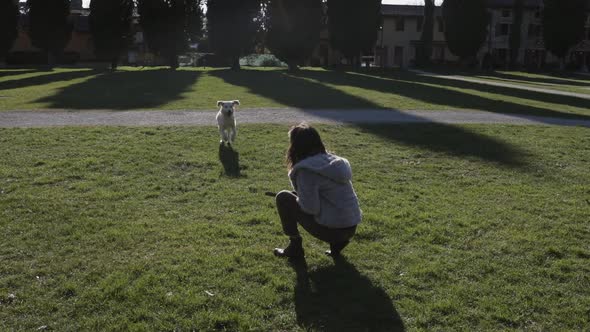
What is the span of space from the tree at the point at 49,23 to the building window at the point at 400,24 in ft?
114

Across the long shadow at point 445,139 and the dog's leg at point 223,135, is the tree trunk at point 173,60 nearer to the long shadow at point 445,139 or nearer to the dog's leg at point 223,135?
the long shadow at point 445,139

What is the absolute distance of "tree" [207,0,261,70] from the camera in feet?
117

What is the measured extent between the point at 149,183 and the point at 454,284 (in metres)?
4.29

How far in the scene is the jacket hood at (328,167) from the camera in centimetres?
412

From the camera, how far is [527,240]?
5.14 m

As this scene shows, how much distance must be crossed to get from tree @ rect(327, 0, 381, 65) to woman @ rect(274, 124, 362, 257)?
35.3 m

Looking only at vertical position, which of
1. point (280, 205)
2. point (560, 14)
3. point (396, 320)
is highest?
point (560, 14)

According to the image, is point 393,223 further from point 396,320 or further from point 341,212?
point 396,320

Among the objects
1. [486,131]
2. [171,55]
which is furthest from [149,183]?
[171,55]

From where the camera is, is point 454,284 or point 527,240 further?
point 527,240

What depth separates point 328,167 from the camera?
13.5ft

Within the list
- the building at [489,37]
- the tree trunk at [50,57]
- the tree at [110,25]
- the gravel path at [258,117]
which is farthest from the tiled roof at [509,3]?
the gravel path at [258,117]

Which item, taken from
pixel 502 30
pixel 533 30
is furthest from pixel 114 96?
pixel 533 30

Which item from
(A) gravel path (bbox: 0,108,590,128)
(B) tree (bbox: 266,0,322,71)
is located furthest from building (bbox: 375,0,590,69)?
(A) gravel path (bbox: 0,108,590,128)
